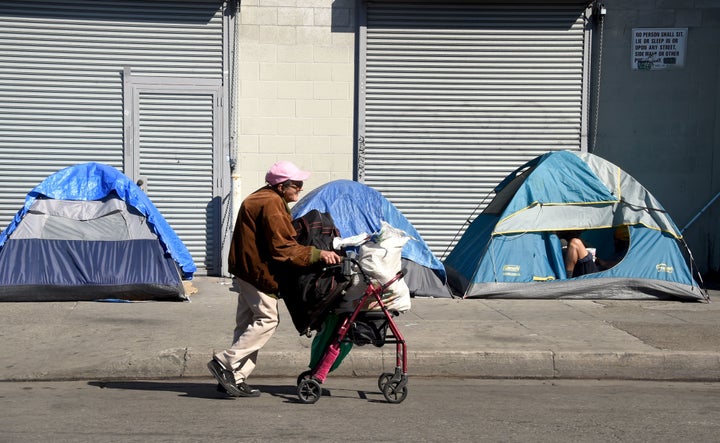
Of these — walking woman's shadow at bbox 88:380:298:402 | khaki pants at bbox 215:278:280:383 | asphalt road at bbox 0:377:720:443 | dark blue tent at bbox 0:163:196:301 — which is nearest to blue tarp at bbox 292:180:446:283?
dark blue tent at bbox 0:163:196:301

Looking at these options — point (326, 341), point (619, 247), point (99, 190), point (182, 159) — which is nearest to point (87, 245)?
point (99, 190)

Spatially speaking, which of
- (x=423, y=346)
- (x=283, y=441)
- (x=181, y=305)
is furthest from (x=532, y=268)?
(x=283, y=441)

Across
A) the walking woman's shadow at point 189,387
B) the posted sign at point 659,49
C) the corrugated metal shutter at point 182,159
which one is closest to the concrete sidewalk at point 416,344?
the walking woman's shadow at point 189,387

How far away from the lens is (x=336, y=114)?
12492 mm

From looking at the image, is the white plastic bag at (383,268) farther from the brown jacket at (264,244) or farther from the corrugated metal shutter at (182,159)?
the corrugated metal shutter at (182,159)

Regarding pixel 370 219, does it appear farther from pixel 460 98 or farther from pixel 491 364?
pixel 491 364

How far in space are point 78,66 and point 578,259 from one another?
23.5 feet

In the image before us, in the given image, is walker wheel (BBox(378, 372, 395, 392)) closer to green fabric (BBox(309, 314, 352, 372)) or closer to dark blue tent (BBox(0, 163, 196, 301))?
green fabric (BBox(309, 314, 352, 372))

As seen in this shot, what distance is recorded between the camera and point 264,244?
620cm

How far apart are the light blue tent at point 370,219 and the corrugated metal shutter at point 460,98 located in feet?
5.40

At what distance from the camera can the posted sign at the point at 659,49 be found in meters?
12.7

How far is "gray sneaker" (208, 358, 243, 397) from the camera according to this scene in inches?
246

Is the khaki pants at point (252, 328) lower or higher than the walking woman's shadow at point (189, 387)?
higher

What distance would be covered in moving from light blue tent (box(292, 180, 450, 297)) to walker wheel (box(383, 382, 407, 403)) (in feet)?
14.6
